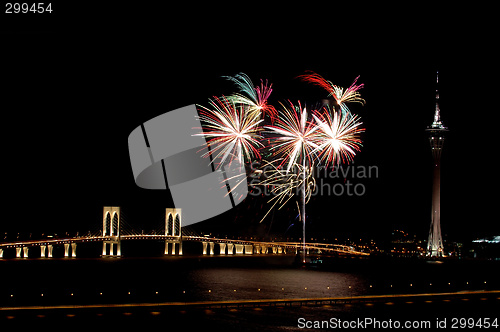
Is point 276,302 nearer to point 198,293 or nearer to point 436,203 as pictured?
point 198,293

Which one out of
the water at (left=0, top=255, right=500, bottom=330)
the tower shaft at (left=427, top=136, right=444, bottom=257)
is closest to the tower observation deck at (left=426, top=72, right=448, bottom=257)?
the tower shaft at (left=427, top=136, right=444, bottom=257)

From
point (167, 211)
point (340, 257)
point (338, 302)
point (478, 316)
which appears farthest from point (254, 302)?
point (167, 211)

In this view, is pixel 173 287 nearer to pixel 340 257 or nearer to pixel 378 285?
pixel 378 285

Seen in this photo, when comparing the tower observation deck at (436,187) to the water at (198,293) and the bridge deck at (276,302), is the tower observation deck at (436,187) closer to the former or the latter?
the water at (198,293)

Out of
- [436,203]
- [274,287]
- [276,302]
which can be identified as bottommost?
[274,287]

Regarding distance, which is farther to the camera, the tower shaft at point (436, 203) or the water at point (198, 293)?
the tower shaft at point (436, 203)

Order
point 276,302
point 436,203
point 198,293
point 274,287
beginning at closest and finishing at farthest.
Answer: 1. point 276,302
2. point 198,293
3. point 274,287
4. point 436,203

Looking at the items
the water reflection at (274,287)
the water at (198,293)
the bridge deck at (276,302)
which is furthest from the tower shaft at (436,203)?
the bridge deck at (276,302)

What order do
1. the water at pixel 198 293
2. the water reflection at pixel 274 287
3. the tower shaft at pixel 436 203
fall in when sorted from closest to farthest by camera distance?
1. the water at pixel 198 293
2. the water reflection at pixel 274 287
3. the tower shaft at pixel 436 203

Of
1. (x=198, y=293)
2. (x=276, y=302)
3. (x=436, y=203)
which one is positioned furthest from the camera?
(x=436, y=203)

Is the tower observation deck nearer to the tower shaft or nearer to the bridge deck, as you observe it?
the tower shaft

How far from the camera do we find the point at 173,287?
44.6 meters

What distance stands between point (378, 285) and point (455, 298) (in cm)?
1495

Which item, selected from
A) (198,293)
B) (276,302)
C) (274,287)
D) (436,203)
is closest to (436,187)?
(436,203)
